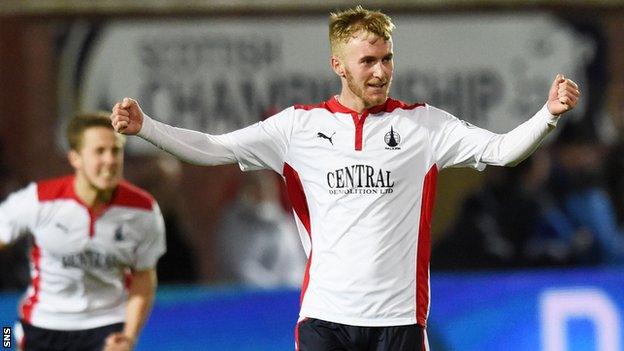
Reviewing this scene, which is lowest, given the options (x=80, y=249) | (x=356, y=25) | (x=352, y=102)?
(x=80, y=249)

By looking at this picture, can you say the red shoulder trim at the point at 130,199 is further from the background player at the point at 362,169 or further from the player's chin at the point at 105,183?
the background player at the point at 362,169

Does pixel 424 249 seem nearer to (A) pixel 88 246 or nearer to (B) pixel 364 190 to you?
(B) pixel 364 190

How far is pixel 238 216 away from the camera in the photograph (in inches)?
417

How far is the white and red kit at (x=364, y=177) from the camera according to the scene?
17.5ft

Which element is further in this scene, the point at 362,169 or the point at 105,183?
the point at 105,183

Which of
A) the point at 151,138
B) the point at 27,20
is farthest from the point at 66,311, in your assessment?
the point at 27,20

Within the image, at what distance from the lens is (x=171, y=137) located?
5414 millimetres

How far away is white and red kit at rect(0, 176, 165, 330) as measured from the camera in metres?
6.83

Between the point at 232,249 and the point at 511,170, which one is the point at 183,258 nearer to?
the point at 232,249

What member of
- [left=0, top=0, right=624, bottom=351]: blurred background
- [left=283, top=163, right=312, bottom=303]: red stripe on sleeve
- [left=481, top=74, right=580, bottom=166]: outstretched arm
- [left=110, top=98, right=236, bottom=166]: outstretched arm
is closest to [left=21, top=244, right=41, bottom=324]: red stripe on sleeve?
[left=110, top=98, right=236, bottom=166]: outstretched arm

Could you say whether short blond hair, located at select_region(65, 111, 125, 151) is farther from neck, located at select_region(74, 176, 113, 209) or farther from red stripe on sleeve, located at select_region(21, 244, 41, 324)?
red stripe on sleeve, located at select_region(21, 244, 41, 324)

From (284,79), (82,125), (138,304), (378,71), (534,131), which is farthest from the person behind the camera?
(284,79)

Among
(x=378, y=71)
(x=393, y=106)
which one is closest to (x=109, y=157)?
(x=393, y=106)

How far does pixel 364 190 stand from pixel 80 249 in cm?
197
